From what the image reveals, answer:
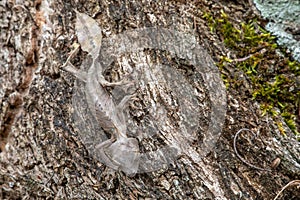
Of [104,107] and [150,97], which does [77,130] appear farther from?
[150,97]

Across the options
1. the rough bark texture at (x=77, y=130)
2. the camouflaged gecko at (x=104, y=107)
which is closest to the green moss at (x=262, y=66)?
the rough bark texture at (x=77, y=130)

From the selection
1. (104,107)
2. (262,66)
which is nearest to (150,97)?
(104,107)

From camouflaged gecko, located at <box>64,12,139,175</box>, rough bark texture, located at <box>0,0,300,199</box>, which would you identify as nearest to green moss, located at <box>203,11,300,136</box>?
rough bark texture, located at <box>0,0,300,199</box>

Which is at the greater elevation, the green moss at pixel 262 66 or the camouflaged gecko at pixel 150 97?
the green moss at pixel 262 66

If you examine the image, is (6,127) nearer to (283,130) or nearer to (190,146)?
(190,146)

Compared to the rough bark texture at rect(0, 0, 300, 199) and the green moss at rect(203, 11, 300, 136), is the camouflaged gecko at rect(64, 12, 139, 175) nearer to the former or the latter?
the rough bark texture at rect(0, 0, 300, 199)

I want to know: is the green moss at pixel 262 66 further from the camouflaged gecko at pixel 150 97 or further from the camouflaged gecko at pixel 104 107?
the camouflaged gecko at pixel 104 107

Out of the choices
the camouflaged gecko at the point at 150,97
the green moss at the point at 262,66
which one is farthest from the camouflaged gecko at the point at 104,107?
the green moss at the point at 262,66
